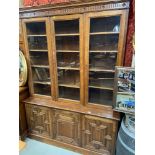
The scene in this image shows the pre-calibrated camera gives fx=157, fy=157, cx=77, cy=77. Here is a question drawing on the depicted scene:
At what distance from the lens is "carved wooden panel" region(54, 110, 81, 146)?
2.16 metres

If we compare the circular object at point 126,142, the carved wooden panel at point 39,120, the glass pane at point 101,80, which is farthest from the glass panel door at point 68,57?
the circular object at point 126,142

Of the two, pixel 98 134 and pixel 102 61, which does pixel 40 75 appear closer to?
pixel 102 61

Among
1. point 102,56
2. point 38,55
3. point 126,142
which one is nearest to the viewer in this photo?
point 126,142

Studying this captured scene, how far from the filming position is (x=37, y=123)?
2.45m

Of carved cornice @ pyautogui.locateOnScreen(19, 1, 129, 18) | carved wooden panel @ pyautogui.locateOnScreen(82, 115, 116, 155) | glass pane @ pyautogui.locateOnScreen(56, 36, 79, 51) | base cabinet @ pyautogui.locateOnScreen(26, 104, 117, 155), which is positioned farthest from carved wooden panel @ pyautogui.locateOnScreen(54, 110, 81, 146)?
carved cornice @ pyautogui.locateOnScreen(19, 1, 129, 18)

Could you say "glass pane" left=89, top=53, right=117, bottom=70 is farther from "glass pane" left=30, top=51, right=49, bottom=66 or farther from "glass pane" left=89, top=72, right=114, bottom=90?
"glass pane" left=30, top=51, right=49, bottom=66

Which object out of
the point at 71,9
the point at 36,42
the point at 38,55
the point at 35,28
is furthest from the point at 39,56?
the point at 71,9

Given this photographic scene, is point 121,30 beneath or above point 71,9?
beneath

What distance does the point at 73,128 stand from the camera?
7.22 ft

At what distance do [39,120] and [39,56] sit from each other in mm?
984

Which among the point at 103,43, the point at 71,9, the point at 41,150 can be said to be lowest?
the point at 41,150
